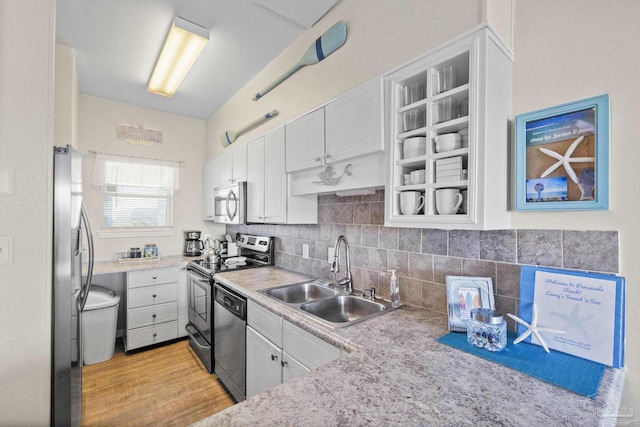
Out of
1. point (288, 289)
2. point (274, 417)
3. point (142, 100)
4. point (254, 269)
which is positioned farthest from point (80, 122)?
point (274, 417)

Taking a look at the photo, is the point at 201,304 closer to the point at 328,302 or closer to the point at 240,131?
the point at 328,302

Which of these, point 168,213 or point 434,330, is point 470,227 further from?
point 168,213

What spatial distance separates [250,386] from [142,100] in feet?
11.2

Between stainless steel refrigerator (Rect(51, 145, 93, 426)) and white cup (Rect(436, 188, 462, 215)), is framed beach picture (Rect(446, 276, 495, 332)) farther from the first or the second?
stainless steel refrigerator (Rect(51, 145, 93, 426))

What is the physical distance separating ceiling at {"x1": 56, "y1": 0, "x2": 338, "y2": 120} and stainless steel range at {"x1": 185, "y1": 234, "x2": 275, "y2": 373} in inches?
67.1

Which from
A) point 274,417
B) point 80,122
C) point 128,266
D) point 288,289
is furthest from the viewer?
point 80,122

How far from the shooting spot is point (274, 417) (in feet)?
2.51

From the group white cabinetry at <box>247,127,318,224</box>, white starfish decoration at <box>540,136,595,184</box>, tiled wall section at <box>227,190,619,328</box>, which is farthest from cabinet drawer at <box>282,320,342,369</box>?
white starfish decoration at <box>540,136,595,184</box>

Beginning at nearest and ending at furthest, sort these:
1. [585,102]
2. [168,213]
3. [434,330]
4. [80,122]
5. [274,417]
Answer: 1. [274,417]
2. [585,102]
3. [434,330]
4. [80,122]
5. [168,213]

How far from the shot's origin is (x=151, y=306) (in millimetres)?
3096

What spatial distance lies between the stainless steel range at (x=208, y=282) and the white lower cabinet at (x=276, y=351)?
0.75 m

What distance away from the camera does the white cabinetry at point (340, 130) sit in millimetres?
1532

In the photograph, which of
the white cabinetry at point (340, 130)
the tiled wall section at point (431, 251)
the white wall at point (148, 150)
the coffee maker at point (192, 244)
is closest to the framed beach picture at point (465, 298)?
the tiled wall section at point (431, 251)

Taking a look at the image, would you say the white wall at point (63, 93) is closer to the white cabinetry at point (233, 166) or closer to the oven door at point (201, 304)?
the white cabinetry at point (233, 166)
